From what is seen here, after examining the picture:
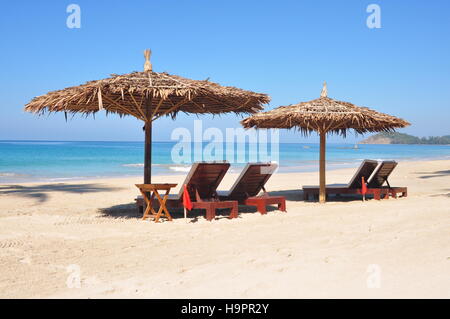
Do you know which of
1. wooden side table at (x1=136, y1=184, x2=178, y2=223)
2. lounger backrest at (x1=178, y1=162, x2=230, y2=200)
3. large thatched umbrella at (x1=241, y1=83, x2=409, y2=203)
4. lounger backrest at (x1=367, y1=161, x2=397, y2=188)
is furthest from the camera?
lounger backrest at (x1=367, y1=161, x2=397, y2=188)

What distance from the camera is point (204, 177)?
7164mm

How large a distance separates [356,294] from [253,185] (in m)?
4.78

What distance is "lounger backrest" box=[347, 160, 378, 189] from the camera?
9367mm

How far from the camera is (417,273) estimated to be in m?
3.48

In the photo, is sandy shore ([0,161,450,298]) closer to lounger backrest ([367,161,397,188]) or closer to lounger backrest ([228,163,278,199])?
lounger backrest ([228,163,278,199])

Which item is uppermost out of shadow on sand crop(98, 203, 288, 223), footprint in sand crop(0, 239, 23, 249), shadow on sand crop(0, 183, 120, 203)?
shadow on sand crop(0, 183, 120, 203)

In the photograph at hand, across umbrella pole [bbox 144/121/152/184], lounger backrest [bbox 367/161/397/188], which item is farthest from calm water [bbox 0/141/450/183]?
lounger backrest [bbox 367/161/397/188]

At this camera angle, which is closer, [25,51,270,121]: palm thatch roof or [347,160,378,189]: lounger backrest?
[25,51,270,121]: palm thatch roof

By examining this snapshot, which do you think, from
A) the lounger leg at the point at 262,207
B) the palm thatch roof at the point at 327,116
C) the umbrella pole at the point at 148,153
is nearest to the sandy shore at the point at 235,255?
the lounger leg at the point at 262,207

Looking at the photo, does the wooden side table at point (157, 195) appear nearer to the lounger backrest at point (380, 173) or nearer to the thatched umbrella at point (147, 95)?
the thatched umbrella at point (147, 95)

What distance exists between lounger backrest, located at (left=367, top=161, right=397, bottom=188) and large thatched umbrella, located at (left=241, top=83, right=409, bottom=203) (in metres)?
0.70

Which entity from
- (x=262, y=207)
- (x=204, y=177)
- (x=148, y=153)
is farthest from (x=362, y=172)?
(x=148, y=153)

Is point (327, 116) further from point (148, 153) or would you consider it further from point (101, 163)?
point (101, 163)
